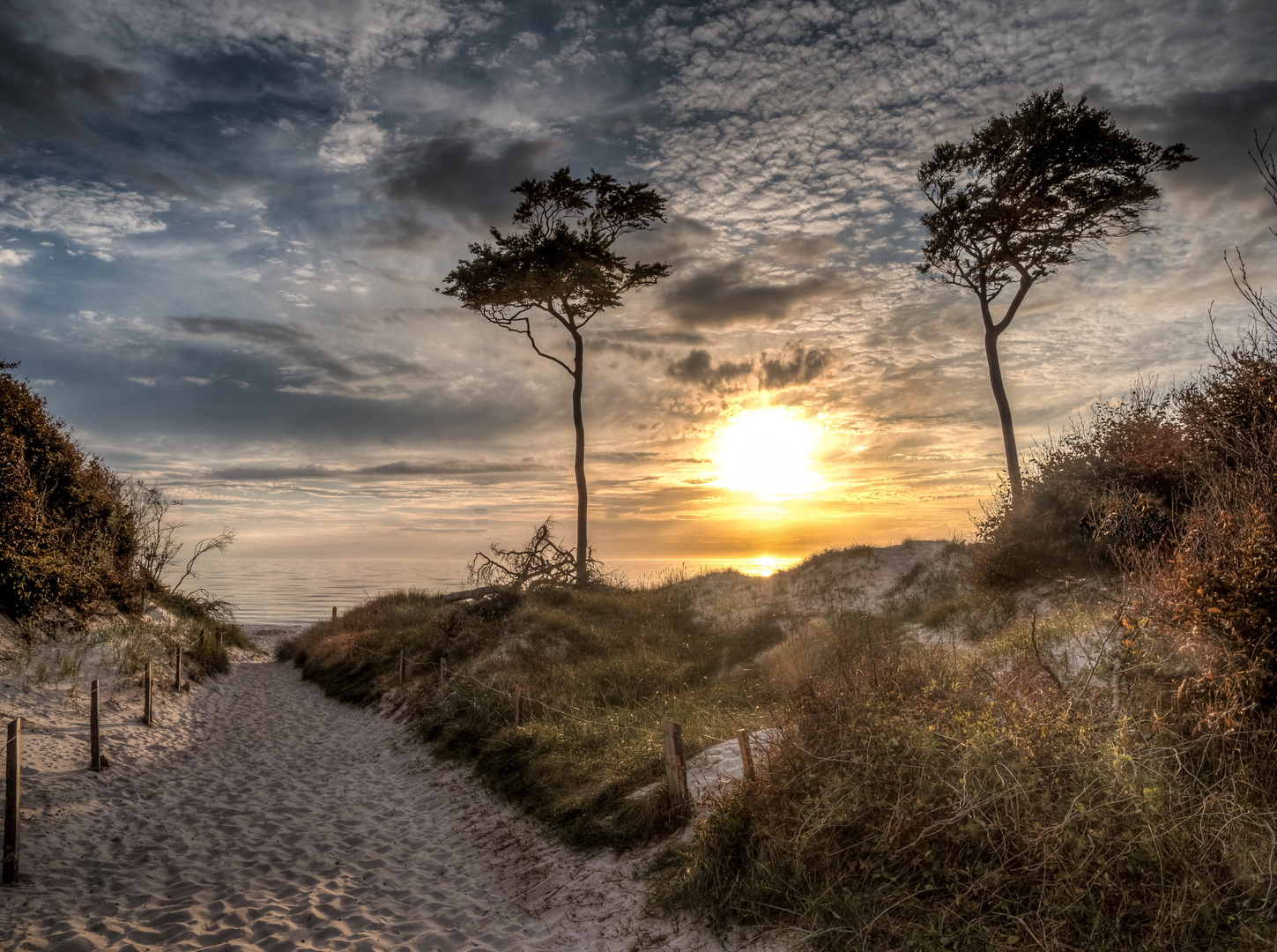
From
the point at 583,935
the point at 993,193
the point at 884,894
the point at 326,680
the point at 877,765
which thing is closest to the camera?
the point at 884,894

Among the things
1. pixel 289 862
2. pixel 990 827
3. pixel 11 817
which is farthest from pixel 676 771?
pixel 11 817

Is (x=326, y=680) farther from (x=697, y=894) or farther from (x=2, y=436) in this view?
(x=697, y=894)

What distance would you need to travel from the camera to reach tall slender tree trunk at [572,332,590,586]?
2384 centimetres

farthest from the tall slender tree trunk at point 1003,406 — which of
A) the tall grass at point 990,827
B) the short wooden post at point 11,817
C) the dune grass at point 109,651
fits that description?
the dune grass at point 109,651

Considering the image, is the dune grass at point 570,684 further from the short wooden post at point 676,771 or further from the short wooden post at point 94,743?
the short wooden post at point 94,743

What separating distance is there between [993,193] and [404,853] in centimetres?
2216

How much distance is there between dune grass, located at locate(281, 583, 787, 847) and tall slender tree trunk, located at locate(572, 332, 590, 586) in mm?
1455

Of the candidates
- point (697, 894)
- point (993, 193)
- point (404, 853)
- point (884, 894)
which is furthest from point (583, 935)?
point (993, 193)

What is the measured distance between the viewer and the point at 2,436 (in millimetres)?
14453

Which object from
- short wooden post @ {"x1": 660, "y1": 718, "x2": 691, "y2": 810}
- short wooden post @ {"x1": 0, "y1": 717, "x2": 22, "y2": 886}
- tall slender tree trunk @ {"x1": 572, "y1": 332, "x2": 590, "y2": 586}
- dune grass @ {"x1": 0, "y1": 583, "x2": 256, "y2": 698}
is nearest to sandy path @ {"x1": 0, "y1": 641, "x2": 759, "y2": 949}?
short wooden post @ {"x1": 0, "y1": 717, "x2": 22, "y2": 886}

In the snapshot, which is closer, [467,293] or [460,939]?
[460,939]

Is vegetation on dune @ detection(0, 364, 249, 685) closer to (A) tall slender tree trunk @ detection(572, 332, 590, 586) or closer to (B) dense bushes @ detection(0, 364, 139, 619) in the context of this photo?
(B) dense bushes @ detection(0, 364, 139, 619)

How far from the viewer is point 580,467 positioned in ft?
80.2

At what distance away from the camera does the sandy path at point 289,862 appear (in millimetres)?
6082
